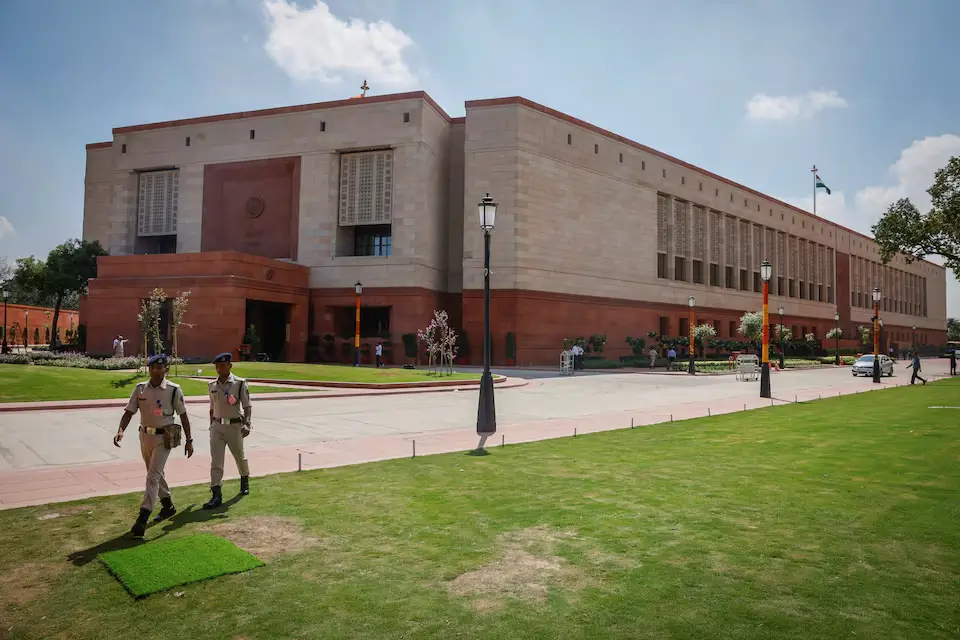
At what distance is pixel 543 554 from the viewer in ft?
16.9

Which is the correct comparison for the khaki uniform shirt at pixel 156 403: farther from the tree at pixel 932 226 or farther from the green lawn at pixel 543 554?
the tree at pixel 932 226

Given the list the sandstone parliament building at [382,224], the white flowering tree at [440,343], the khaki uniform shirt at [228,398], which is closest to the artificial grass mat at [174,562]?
the khaki uniform shirt at [228,398]

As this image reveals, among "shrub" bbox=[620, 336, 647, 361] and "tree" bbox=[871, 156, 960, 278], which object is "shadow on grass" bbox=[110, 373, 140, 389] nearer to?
"shrub" bbox=[620, 336, 647, 361]

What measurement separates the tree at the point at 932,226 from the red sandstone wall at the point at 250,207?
40.3 meters

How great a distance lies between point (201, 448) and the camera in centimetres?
1049

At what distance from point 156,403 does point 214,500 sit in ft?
4.37

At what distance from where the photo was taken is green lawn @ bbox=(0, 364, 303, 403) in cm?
1684

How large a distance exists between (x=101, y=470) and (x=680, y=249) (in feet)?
164

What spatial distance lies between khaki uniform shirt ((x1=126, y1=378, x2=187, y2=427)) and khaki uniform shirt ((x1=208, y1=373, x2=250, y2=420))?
926mm

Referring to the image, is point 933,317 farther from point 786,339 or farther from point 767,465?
point 767,465

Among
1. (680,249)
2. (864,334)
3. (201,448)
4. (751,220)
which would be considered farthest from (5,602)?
(864,334)

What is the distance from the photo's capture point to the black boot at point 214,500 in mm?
6641

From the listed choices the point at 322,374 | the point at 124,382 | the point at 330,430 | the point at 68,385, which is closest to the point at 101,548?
the point at 330,430

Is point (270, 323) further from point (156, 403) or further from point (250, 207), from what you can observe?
point (156, 403)
